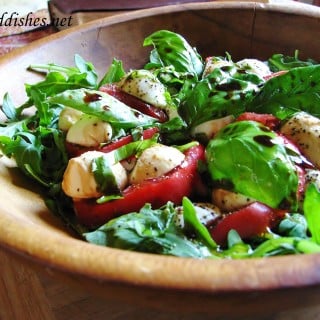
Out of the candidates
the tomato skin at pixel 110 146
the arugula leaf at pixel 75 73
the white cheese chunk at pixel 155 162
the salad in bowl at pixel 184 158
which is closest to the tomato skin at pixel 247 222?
the salad in bowl at pixel 184 158

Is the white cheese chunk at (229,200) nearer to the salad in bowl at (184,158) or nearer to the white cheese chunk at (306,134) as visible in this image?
the salad in bowl at (184,158)

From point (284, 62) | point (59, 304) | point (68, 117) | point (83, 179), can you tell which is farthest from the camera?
point (284, 62)

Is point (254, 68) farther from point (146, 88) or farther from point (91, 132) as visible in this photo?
point (91, 132)

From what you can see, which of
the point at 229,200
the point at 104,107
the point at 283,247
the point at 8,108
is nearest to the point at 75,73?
the point at 8,108

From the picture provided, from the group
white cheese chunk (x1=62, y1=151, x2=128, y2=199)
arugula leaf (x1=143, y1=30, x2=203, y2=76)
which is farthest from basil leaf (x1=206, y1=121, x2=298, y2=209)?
arugula leaf (x1=143, y1=30, x2=203, y2=76)

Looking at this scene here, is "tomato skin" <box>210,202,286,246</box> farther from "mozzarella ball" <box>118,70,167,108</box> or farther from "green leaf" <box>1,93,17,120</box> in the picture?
"green leaf" <box>1,93,17,120</box>

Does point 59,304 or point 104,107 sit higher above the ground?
point 104,107
